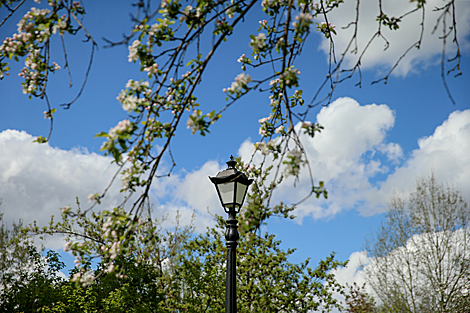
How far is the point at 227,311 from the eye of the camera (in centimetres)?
435

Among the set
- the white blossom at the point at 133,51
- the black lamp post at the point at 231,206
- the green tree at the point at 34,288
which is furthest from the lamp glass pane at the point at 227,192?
the green tree at the point at 34,288

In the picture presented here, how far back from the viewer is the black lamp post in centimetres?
439

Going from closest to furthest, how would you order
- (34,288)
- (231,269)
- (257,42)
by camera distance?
(257,42), (231,269), (34,288)

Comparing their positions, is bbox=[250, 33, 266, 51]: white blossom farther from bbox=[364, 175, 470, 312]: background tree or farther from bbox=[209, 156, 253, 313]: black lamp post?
bbox=[364, 175, 470, 312]: background tree

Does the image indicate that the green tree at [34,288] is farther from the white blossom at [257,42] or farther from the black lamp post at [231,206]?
the white blossom at [257,42]

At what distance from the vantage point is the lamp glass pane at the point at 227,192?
445cm

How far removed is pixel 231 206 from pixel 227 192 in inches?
6.9

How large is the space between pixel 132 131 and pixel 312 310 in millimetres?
6260

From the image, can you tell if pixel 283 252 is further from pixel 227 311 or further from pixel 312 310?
pixel 227 311

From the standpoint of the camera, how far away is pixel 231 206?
447 cm

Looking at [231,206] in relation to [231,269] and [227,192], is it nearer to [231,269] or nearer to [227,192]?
[227,192]

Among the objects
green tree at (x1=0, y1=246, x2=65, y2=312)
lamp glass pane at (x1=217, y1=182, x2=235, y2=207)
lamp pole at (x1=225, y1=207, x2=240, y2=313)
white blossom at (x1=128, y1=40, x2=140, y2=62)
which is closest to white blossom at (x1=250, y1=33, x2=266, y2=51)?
white blossom at (x1=128, y1=40, x2=140, y2=62)

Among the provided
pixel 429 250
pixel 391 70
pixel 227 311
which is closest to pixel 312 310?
pixel 227 311

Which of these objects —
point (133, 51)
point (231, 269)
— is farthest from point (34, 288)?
point (133, 51)
